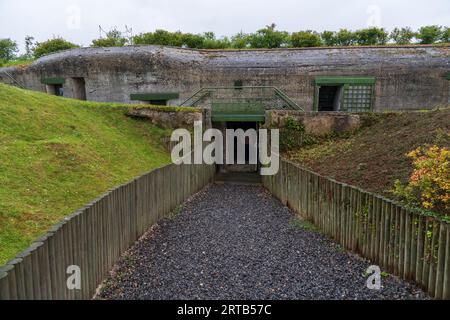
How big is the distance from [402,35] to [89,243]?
3867 cm

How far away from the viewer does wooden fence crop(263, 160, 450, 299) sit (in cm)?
481

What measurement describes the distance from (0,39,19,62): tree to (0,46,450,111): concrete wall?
2591cm

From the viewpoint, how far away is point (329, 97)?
75.6ft

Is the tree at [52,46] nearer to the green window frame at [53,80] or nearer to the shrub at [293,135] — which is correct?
the green window frame at [53,80]

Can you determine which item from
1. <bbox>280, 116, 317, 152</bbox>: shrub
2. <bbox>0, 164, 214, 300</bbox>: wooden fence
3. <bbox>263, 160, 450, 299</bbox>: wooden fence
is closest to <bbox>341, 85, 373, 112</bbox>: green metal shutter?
<bbox>280, 116, 317, 152</bbox>: shrub

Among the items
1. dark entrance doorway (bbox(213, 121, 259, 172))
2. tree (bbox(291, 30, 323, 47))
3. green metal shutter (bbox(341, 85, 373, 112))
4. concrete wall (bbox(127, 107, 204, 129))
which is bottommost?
dark entrance doorway (bbox(213, 121, 259, 172))

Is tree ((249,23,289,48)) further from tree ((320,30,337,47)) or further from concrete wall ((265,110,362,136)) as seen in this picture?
concrete wall ((265,110,362,136))

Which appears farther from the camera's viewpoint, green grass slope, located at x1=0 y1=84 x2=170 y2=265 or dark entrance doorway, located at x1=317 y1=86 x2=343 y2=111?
dark entrance doorway, located at x1=317 y1=86 x2=343 y2=111

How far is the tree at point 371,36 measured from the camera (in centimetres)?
3234

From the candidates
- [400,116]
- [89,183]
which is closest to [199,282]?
[89,183]

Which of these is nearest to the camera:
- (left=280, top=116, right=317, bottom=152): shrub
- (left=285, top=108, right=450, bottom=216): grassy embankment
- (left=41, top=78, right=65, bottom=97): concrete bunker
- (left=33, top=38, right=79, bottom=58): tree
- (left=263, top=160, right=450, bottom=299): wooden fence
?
(left=263, top=160, right=450, bottom=299): wooden fence

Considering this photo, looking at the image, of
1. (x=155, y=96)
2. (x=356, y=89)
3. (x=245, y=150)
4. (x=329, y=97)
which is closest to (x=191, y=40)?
(x=155, y=96)

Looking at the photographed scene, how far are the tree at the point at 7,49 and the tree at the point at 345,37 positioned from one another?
39112 millimetres

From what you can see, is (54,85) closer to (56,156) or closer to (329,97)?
(56,156)
